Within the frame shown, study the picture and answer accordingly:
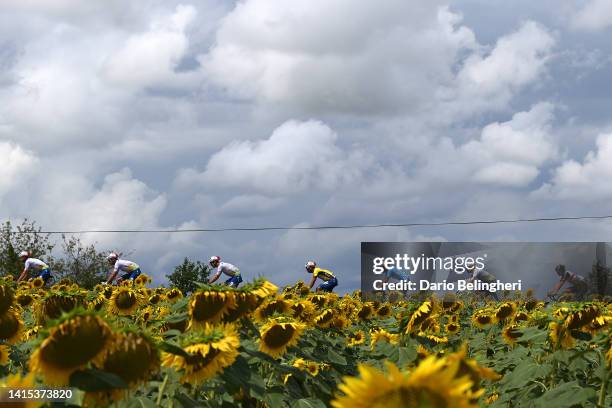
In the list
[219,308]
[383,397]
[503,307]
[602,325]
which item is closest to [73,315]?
[383,397]

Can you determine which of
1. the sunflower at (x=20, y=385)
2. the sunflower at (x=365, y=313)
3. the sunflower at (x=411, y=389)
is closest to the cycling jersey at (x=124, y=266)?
the sunflower at (x=365, y=313)

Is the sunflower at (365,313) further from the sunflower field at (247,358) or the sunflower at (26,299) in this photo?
the sunflower at (26,299)

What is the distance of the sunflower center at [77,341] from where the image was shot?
266 centimetres

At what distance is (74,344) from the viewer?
268cm

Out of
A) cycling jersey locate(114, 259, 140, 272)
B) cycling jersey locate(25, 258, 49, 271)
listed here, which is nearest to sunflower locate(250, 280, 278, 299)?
cycling jersey locate(114, 259, 140, 272)

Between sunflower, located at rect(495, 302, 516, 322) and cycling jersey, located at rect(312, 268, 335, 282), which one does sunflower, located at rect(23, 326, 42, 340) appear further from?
cycling jersey, located at rect(312, 268, 335, 282)

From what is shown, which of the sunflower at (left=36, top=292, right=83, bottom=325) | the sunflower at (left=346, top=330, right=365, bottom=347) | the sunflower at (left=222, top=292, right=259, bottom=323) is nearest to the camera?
the sunflower at (left=222, top=292, right=259, bottom=323)

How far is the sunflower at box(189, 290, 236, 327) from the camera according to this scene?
14.3 feet

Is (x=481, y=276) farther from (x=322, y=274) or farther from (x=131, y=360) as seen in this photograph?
(x=131, y=360)

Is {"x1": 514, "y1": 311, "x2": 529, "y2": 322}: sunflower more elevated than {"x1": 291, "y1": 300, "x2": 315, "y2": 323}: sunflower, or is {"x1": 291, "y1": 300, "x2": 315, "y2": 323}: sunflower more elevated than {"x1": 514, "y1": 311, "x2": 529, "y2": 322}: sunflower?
{"x1": 514, "y1": 311, "x2": 529, "y2": 322}: sunflower

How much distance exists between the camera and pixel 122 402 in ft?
11.3

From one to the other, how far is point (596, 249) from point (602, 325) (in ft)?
106

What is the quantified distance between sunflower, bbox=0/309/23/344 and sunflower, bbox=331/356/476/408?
3.48 m

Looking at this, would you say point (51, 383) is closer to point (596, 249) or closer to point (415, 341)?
point (415, 341)
